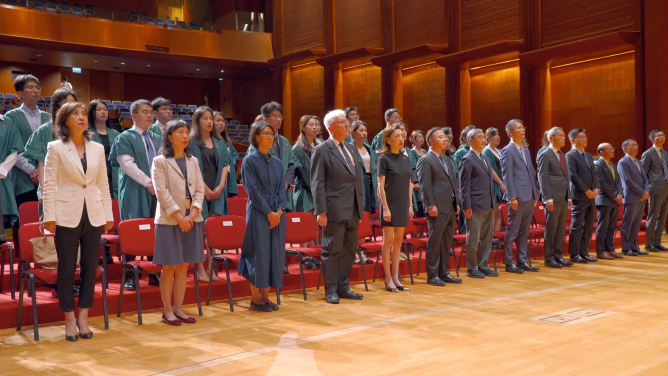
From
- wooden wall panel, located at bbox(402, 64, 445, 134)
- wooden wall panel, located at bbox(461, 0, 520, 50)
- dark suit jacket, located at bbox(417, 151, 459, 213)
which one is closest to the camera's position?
dark suit jacket, located at bbox(417, 151, 459, 213)

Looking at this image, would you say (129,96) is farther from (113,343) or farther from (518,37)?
(113,343)

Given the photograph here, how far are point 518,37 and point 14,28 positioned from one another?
11.0 metres

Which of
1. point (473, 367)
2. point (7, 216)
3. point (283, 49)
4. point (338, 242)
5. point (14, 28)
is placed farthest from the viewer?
point (283, 49)

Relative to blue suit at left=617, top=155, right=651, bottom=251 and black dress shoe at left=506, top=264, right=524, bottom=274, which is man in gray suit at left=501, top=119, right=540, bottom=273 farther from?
blue suit at left=617, top=155, right=651, bottom=251

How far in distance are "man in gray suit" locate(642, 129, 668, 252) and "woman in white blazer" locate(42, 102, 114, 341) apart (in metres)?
6.51

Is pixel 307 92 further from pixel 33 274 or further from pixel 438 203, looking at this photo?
pixel 33 274

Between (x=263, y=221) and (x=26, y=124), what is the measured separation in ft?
6.19

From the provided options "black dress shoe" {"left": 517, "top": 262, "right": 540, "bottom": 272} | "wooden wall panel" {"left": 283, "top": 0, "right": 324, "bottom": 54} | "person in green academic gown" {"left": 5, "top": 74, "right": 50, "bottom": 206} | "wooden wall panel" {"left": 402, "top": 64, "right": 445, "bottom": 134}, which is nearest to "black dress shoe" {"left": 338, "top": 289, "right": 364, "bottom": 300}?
"black dress shoe" {"left": 517, "top": 262, "right": 540, "bottom": 272}

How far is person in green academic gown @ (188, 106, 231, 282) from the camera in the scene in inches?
189

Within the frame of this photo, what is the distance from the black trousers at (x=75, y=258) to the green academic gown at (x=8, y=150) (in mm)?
1049

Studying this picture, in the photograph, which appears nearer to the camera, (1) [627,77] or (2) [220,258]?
(2) [220,258]

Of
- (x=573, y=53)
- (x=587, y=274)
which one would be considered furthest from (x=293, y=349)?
(x=573, y=53)

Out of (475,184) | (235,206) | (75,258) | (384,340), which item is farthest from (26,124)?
(475,184)

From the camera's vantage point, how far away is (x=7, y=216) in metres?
4.30
